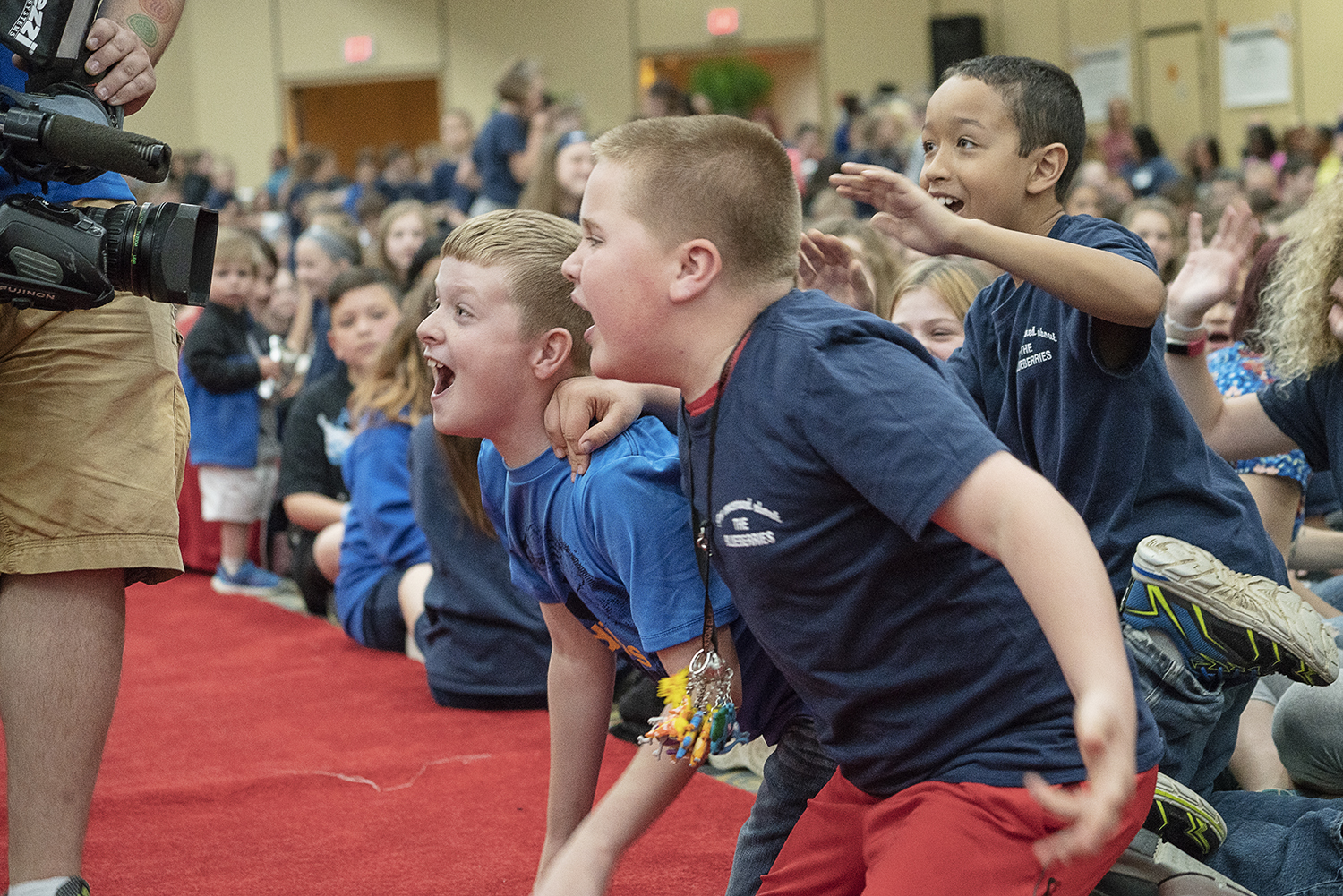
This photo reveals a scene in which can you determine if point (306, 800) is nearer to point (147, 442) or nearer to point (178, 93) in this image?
point (147, 442)

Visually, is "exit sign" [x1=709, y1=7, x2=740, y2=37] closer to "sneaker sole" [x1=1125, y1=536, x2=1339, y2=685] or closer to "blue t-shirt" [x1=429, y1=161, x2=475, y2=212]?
"blue t-shirt" [x1=429, y1=161, x2=475, y2=212]

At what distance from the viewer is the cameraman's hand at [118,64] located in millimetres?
Result: 1662

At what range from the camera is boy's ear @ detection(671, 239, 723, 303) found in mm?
1309

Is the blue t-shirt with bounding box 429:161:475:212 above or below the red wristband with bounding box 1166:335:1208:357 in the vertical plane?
above

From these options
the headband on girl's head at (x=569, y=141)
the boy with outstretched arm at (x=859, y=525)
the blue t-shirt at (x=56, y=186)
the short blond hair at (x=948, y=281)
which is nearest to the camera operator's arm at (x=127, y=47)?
the blue t-shirt at (x=56, y=186)

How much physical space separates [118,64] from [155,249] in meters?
0.30

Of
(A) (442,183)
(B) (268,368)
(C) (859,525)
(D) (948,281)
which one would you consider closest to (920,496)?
(C) (859,525)

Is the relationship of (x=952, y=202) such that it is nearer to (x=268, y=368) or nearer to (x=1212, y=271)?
(x=1212, y=271)

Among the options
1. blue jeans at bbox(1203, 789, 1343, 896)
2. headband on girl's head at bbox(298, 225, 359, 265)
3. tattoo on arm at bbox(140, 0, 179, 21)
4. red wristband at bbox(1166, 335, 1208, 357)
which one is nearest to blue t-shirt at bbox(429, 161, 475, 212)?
headband on girl's head at bbox(298, 225, 359, 265)

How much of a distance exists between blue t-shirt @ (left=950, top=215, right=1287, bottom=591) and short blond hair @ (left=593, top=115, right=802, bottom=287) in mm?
584

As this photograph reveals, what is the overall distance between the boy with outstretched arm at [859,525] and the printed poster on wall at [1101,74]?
12.6 m

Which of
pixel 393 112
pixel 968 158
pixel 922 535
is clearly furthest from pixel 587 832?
pixel 393 112

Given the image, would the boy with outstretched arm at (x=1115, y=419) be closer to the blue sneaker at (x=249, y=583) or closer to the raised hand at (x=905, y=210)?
the raised hand at (x=905, y=210)

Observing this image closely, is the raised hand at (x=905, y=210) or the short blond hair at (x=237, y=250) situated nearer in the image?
the raised hand at (x=905, y=210)
